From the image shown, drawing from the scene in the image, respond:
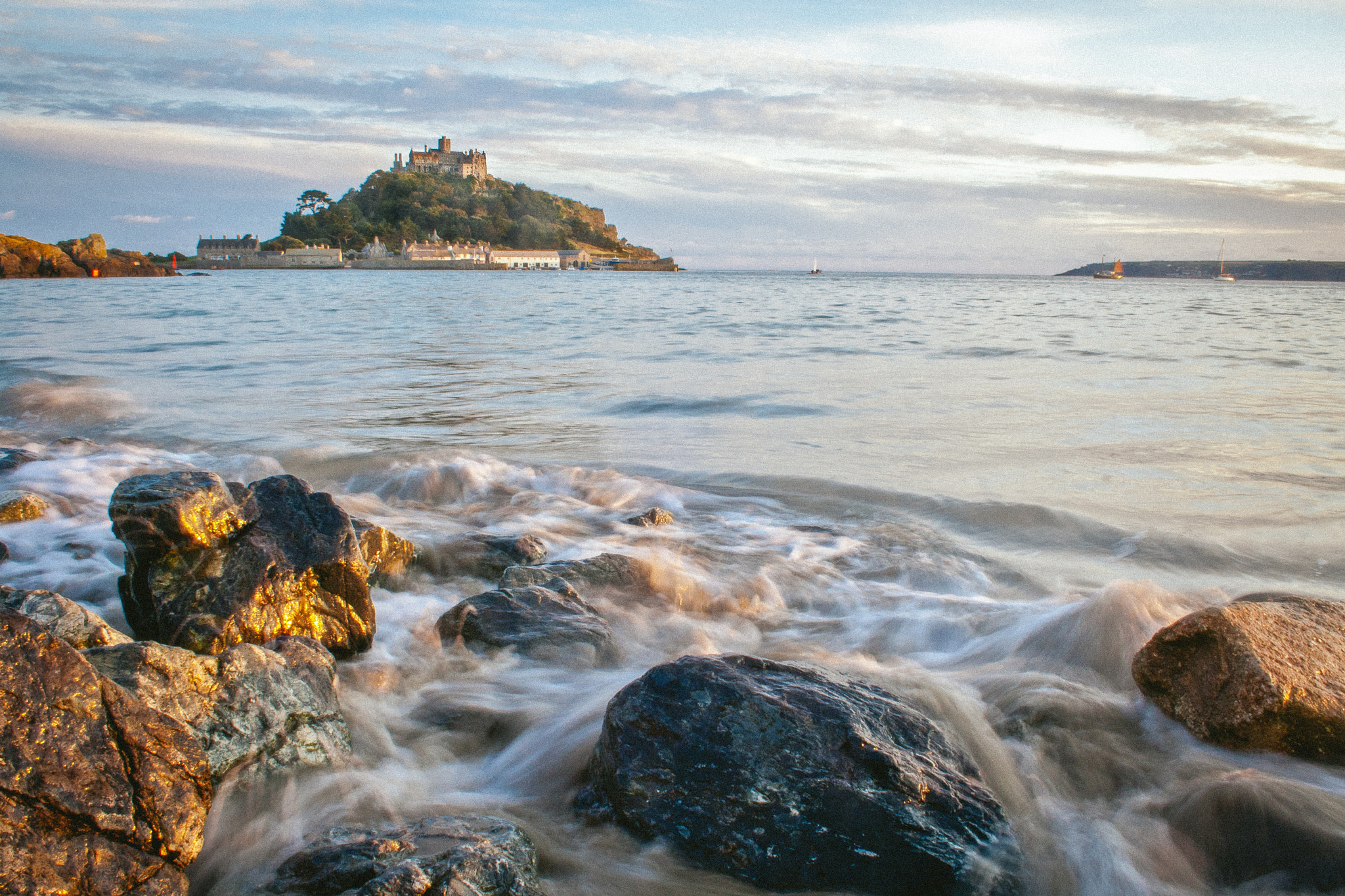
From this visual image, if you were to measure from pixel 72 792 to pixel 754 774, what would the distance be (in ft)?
4.71

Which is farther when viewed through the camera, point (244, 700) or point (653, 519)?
point (653, 519)

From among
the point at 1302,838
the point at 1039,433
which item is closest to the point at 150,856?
the point at 1302,838

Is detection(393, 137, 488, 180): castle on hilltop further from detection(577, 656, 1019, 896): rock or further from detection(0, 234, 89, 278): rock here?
detection(577, 656, 1019, 896): rock

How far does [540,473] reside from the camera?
6.04 meters

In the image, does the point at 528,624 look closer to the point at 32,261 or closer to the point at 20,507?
the point at 20,507

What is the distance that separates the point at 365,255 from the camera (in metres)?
104

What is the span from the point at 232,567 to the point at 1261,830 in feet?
10.6

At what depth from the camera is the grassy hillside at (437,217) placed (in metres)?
113

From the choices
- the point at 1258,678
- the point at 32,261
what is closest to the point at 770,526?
the point at 1258,678

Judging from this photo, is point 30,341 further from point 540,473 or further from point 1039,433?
point 1039,433

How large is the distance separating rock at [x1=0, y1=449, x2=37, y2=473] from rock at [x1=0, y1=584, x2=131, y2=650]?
402 centimetres

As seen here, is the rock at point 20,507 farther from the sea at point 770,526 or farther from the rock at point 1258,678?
the rock at point 1258,678

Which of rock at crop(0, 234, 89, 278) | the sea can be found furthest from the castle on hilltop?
the sea

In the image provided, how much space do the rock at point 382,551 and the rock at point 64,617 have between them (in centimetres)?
135
